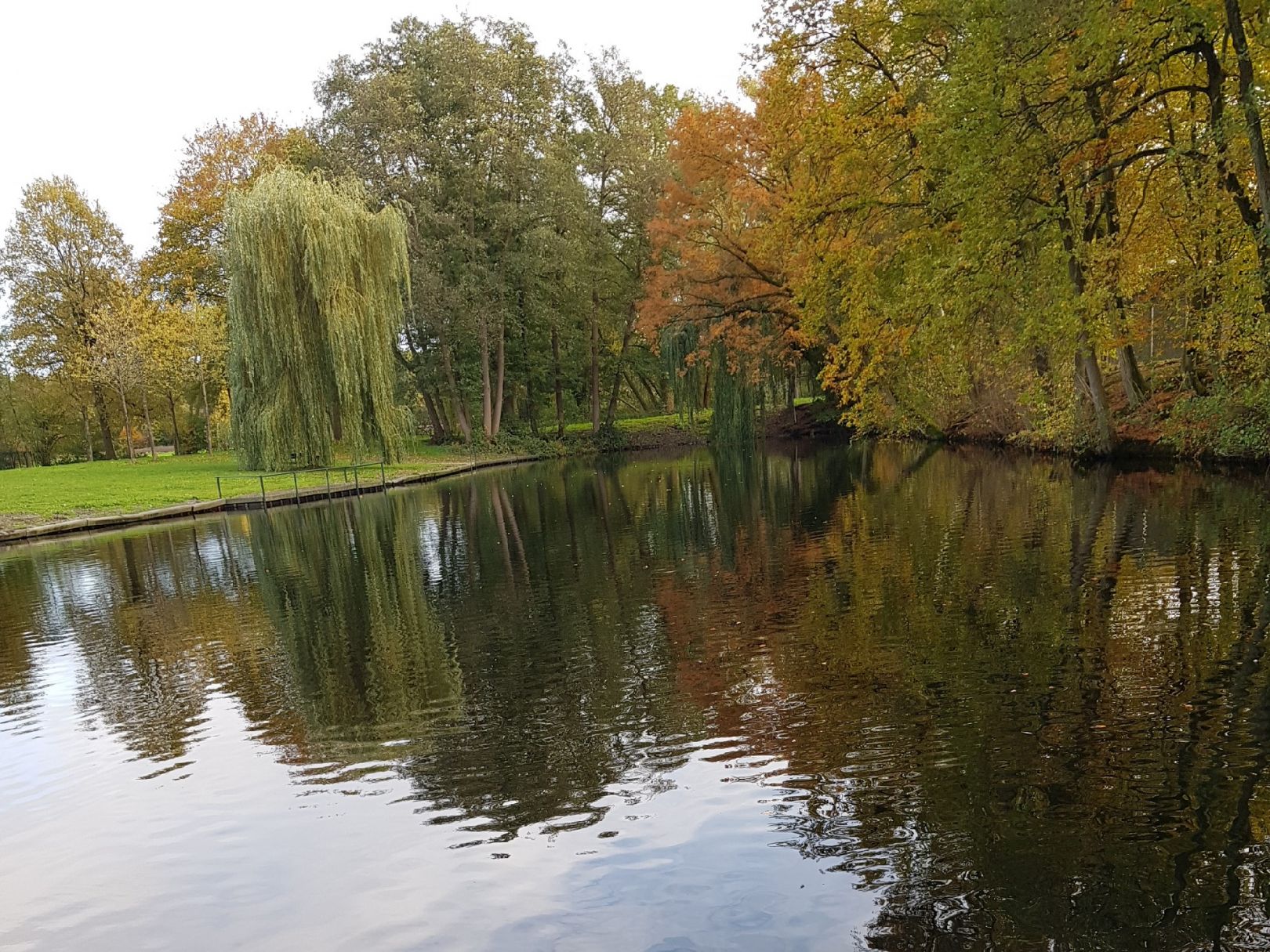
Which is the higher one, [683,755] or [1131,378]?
[1131,378]

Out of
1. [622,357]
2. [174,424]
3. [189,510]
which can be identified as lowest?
[189,510]

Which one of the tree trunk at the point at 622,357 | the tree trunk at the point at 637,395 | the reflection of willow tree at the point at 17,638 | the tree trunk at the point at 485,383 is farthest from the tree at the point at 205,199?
the reflection of willow tree at the point at 17,638

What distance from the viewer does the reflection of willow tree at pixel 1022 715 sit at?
3.65m

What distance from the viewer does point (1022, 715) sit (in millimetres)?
5484

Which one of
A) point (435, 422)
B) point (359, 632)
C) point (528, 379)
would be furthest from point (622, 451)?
point (359, 632)

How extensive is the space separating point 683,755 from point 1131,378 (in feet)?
59.0

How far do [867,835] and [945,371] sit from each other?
914 inches

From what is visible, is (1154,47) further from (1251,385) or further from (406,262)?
(406,262)

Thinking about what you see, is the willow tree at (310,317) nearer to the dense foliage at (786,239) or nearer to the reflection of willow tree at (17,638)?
the dense foliage at (786,239)

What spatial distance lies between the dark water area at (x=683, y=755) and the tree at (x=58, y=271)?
4138 cm

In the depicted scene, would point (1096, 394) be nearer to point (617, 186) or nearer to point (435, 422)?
point (617, 186)

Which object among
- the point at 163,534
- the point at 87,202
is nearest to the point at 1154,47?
the point at 163,534

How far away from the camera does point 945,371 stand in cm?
2558

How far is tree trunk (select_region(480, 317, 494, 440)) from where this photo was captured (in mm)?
39344
